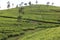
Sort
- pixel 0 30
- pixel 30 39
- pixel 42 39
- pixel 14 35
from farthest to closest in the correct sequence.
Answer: pixel 0 30, pixel 14 35, pixel 30 39, pixel 42 39

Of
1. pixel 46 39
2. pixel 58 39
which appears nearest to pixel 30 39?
pixel 46 39

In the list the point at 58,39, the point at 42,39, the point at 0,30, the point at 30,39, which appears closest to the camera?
the point at 58,39

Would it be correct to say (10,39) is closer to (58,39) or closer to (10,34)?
(10,34)

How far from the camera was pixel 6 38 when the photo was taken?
251 ft

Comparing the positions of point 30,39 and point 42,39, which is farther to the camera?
point 30,39

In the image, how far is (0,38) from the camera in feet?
239

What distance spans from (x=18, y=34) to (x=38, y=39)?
25.9 m

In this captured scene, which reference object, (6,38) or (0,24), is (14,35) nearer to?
(6,38)

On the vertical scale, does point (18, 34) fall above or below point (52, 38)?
below

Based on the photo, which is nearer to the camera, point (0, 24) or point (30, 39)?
point (30, 39)

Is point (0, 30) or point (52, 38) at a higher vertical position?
point (52, 38)

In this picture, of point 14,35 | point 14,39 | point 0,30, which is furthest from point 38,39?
point 0,30

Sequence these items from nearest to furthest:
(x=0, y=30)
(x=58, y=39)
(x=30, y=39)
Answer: (x=58, y=39) → (x=30, y=39) → (x=0, y=30)

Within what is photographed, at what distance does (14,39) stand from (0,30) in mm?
18158
